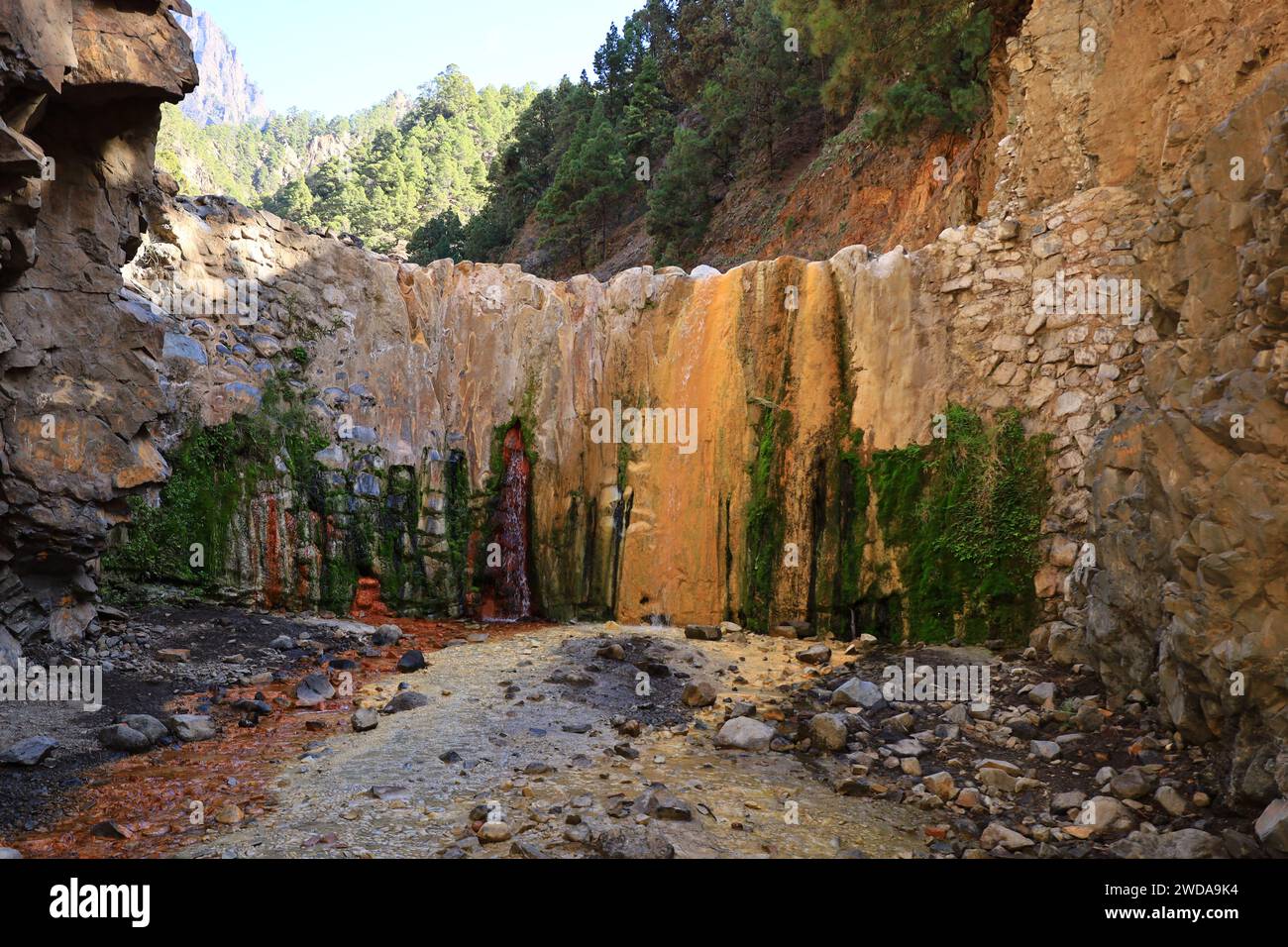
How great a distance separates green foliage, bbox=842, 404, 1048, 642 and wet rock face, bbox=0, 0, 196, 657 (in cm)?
755

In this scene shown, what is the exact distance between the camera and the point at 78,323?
7973mm

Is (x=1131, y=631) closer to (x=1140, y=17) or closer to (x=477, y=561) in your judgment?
(x=1140, y=17)

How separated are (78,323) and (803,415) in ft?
25.2

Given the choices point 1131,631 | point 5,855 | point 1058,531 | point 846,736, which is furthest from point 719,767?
point 1058,531

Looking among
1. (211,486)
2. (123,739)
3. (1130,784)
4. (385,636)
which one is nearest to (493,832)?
(123,739)

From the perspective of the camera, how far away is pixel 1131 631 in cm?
708

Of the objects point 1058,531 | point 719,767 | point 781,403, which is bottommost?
point 719,767

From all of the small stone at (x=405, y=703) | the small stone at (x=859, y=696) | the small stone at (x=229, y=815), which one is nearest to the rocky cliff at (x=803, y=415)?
the small stone at (x=859, y=696)

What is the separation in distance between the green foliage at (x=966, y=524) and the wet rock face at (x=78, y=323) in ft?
24.8

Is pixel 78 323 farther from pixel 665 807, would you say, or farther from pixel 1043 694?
pixel 1043 694

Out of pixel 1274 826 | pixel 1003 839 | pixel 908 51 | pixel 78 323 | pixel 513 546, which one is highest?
pixel 908 51

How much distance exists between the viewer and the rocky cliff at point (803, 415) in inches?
→ 232
